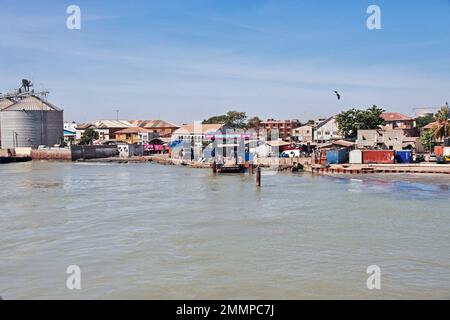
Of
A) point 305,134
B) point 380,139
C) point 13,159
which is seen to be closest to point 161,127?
point 305,134

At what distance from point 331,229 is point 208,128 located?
5571cm

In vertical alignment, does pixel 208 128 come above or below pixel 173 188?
above

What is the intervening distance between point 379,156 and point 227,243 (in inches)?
1081

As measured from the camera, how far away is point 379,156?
126ft

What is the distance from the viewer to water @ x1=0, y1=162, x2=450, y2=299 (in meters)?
10.4

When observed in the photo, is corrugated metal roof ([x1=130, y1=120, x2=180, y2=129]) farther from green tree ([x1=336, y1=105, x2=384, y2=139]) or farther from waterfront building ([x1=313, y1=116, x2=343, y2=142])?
green tree ([x1=336, y1=105, x2=384, y2=139])

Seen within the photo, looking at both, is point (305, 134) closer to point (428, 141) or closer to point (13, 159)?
point (428, 141)

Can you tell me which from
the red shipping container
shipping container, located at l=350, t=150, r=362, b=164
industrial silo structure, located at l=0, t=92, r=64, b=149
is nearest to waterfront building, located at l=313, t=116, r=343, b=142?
shipping container, located at l=350, t=150, r=362, b=164

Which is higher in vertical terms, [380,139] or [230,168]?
[380,139]

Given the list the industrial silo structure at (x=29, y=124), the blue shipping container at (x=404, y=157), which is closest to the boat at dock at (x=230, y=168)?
the blue shipping container at (x=404, y=157)

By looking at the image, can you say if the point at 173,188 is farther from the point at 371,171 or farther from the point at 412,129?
the point at 412,129

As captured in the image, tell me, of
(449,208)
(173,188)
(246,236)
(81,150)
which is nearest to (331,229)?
(246,236)

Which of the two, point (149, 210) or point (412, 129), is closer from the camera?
point (149, 210)

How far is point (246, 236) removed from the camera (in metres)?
14.8
